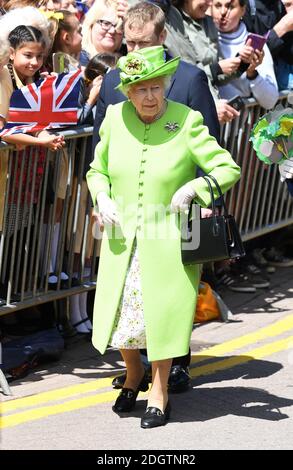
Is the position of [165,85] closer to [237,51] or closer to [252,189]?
[237,51]

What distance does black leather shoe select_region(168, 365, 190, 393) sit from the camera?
7242 mm

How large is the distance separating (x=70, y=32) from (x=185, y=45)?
2.65ft

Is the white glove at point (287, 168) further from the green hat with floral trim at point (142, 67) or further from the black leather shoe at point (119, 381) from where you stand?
the black leather shoe at point (119, 381)

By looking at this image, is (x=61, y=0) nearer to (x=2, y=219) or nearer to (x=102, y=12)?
(x=102, y=12)

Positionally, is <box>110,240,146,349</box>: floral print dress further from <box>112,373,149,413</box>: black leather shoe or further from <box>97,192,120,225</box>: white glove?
<box>112,373,149,413</box>: black leather shoe

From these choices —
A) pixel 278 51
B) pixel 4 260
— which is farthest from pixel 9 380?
pixel 278 51

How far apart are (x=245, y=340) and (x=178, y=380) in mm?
1300

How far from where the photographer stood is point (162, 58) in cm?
650

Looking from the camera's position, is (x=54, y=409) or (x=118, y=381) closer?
(x=54, y=409)

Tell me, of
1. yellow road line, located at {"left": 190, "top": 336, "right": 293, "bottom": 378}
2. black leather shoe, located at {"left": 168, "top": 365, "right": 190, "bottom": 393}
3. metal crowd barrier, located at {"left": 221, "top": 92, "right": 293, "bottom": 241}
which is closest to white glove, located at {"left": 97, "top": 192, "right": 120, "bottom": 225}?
black leather shoe, located at {"left": 168, "top": 365, "right": 190, "bottom": 393}

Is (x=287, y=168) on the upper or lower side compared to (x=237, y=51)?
lower

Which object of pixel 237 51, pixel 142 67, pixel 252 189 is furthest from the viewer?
pixel 252 189

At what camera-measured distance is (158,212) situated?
6535 mm

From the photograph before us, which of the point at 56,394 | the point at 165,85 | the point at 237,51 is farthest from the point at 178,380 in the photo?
the point at 237,51
